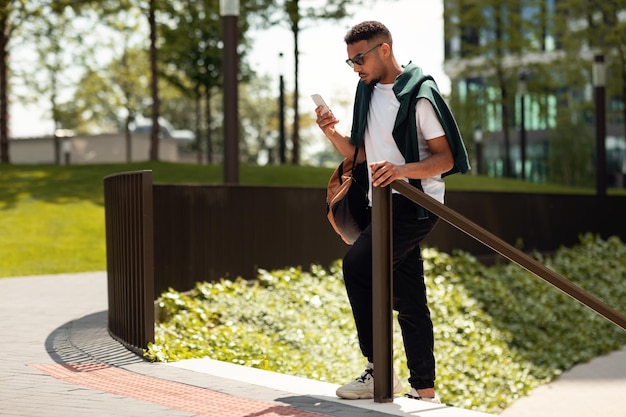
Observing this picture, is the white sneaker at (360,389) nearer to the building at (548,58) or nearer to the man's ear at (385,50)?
the man's ear at (385,50)

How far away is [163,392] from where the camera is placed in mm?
5426

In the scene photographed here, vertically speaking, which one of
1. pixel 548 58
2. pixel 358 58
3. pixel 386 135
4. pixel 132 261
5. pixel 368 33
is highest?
pixel 548 58

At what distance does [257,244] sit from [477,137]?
34041mm

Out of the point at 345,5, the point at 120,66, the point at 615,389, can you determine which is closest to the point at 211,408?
the point at 615,389

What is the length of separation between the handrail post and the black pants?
12 centimetres

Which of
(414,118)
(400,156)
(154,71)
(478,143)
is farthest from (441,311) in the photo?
(478,143)

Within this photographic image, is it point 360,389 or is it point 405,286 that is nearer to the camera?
point 360,389

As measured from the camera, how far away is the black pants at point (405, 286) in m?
5.20

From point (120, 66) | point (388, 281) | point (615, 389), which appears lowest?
point (615, 389)

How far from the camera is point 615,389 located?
440 inches

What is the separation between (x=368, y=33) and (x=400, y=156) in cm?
67

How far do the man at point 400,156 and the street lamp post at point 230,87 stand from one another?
6907 mm

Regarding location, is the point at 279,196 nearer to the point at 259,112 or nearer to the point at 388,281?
the point at 388,281

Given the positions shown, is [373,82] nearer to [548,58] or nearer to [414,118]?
[414,118]
